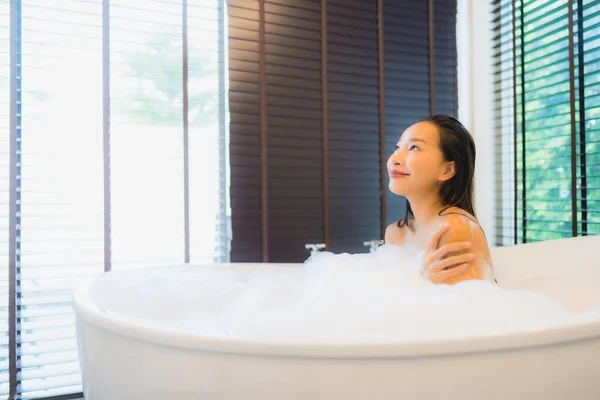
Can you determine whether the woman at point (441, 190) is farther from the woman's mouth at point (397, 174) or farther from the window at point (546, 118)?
the window at point (546, 118)

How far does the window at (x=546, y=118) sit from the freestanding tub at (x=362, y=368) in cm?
141

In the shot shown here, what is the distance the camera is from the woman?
109 centimetres

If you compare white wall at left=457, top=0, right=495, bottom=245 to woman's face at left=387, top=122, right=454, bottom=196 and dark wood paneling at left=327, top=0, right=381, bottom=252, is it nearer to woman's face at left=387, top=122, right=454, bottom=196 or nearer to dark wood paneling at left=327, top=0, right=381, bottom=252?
dark wood paneling at left=327, top=0, right=381, bottom=252

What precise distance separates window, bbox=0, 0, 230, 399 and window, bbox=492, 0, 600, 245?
1.55 m

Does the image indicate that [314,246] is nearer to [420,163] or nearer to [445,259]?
[420,163]

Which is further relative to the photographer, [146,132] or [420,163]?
[146,132]

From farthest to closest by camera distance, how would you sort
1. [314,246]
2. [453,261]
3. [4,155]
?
[314,246] < [4,155] < [453,261]

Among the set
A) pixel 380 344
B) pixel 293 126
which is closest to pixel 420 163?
pixel 380 344

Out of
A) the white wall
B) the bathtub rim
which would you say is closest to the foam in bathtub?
the bathtub rim

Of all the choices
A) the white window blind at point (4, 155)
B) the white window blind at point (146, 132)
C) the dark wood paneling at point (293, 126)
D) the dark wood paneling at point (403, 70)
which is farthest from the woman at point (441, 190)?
the white window blind at point (4, 155)

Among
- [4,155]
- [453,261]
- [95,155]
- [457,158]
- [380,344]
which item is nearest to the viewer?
[380,344]

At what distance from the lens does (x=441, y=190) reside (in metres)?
1.29

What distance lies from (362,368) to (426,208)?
788 mm

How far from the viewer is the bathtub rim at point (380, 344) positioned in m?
0.63
